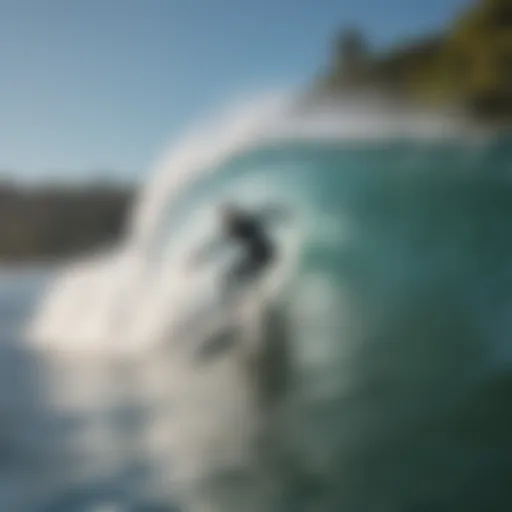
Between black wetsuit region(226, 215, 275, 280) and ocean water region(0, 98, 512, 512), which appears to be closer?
ocean water region(0, 98, 512, 512)

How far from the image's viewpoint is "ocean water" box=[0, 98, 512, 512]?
3.44 feet

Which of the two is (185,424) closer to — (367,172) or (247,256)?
(247,256)

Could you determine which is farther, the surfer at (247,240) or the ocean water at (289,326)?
the surfer at (247,240)

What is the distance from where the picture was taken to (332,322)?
124cm

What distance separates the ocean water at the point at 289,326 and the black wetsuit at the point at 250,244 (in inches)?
1.2

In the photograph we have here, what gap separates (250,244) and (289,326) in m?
0.15

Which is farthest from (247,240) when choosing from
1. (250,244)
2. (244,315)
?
(244,315)

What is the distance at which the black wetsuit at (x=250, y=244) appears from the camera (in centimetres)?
127

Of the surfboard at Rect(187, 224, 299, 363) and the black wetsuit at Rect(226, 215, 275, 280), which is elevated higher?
the black wetsuit at Rect(226, 215, 275, 280)

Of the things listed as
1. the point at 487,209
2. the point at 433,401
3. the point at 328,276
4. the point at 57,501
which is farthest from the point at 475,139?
the point at 57,501

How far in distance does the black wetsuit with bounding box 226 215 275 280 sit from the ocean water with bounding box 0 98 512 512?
29 mm

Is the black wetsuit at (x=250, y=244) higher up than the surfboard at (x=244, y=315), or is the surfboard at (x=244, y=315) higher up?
the black wetsuit at (x=250, y=244)

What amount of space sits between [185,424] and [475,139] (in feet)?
2.13

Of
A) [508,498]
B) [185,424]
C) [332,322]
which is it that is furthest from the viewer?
[332,322]
